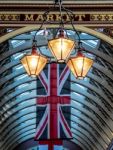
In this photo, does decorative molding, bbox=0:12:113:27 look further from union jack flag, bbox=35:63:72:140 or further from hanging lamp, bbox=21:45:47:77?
hanging lamp, bbox=21:45:47:77

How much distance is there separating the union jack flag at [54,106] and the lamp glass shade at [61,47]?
6.32 meters

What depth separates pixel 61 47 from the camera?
37.2 feet

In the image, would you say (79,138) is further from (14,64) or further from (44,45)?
(44,45)

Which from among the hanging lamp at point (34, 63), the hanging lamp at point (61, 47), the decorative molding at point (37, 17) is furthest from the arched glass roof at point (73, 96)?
the hanging lamp at point (61, 47)

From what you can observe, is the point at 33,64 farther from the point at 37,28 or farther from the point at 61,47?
the point at 37,28

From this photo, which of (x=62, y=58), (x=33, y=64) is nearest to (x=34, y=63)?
(x=33, y=64)

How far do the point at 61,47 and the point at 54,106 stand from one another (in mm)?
7181

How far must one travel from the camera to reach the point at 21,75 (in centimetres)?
3203

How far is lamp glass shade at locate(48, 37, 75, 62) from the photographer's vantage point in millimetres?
11344

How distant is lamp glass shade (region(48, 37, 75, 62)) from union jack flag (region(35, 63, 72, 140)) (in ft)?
20.7

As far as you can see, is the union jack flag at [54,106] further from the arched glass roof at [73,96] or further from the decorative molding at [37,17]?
the arched glass roof at [73,96]

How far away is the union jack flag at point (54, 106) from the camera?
18.0 meters

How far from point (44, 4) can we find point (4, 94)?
53.7 ft

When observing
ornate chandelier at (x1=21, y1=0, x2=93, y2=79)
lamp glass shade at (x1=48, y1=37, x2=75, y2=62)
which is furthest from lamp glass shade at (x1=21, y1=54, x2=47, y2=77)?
lamp glass shade at (x1=48, y1=37, x2=75, y2=62)
